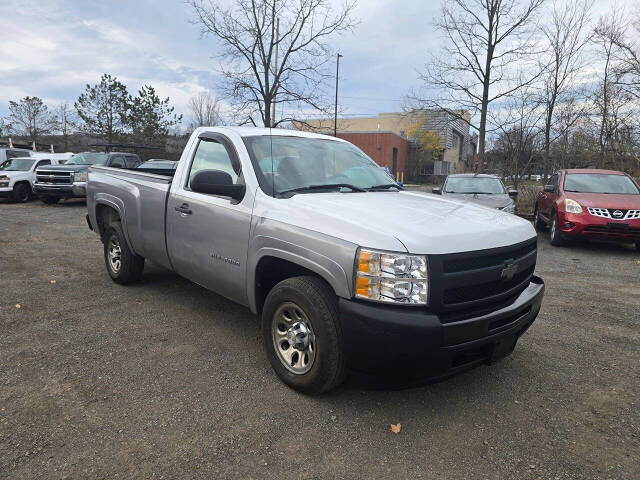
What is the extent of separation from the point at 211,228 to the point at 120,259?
232 centimetres

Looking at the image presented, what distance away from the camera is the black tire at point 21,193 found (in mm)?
16344

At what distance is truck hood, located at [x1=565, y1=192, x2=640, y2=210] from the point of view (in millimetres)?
8273

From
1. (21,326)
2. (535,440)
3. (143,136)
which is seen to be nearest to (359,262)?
(535,440)

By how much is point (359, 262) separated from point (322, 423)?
106cm

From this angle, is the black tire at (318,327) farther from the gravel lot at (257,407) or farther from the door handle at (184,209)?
the door handle at (184,209)

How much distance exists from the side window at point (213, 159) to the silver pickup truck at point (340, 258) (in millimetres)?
14

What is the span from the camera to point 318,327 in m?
2.74

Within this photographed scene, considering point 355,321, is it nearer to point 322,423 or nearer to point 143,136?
→ point 322,423

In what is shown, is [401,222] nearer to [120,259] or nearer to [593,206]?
[120,259]

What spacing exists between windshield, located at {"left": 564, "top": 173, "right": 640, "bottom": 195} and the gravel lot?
5334 mm

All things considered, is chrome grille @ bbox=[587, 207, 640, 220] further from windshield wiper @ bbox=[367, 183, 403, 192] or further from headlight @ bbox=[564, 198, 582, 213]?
windshield wiper @ bbox=[367, 183, 403, 192]

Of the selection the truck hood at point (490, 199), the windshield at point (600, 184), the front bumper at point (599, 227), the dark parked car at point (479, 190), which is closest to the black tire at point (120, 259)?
the truck hood at point (490, 199)

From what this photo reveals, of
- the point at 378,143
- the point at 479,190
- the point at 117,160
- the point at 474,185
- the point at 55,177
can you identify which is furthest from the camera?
the point at 378,143

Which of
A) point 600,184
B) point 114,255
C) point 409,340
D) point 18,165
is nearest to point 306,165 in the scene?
point 409,340
